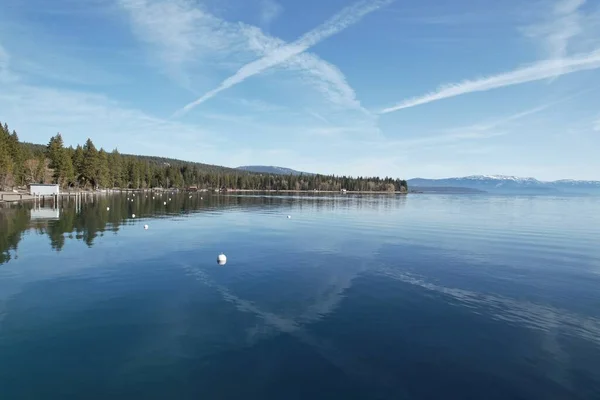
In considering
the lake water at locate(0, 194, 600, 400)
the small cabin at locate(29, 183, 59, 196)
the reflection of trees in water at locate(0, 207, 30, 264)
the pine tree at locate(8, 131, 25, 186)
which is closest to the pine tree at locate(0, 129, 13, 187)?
the pine tree at locate(8, 131, 25, 186)

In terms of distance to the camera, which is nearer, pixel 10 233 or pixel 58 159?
pixel 10 233

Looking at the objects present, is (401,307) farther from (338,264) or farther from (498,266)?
(498,266)

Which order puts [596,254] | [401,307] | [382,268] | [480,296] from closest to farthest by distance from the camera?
[401,307], [480,296], [382,268], [596,254]

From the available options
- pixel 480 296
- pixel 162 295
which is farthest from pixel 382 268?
pixel 162 295

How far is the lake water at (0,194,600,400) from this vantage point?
11.6 meters

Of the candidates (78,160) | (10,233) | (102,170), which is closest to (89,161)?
(78,160)

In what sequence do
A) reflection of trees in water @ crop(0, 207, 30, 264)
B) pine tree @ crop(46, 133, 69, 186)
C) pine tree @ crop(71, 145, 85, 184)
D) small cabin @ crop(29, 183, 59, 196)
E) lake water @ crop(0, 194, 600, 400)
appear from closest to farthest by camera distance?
lake water @ crop(0, 194, 600, 400) → reflection of trees in water @ crop(0, 207, 30, 264) → small cabin @ crop(29, 183, 59, 196) → pine tree @ crop(46, 133, 69, 186) → pine tree @ crop(71, 145, 85, 184)

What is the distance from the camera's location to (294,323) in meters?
16.2

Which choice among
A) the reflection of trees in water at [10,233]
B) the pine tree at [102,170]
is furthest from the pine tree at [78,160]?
the reflection of trees in water at [10,233]

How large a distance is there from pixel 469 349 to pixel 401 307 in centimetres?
458

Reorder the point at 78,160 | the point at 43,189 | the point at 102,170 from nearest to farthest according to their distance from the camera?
the point at 43,189 < the point at 78,160 < the point at 102,170

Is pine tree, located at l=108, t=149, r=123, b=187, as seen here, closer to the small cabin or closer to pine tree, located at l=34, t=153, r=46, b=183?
pine tree, located at l=34, t=153, r=46, b=183

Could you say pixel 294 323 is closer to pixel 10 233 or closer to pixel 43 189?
pixel 10 233

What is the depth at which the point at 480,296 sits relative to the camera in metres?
20.6
